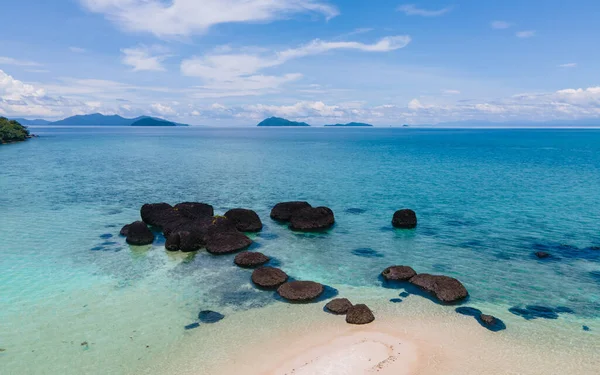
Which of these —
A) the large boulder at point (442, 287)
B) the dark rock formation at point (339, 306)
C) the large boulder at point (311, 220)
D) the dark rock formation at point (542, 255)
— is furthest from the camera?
the large boulder at point (311, 220)

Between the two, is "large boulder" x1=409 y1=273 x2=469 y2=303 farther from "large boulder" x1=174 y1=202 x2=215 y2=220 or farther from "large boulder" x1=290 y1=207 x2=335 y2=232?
"large boulder" x1=174 y1=202 x2=215 y2=220

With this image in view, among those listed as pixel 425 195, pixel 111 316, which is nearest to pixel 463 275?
pixel 111 316

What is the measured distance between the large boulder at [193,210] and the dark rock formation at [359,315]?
23286 millimetres

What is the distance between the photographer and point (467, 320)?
23.1 m

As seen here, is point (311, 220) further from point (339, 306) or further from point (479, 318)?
point (479, 318)

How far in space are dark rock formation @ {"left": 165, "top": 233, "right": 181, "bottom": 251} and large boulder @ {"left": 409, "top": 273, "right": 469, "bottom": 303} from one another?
70.1 ft

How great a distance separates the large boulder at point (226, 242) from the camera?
34.7m

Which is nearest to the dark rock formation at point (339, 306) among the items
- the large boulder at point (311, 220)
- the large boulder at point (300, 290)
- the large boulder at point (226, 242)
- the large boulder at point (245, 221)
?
the large boulder at point (300, 290)

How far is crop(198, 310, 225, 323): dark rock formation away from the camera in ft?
77.2

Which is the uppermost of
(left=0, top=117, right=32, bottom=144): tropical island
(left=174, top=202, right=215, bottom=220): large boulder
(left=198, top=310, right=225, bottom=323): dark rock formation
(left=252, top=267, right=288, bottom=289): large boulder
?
(left=0, top=117, right=32, bottom=144): tropical island

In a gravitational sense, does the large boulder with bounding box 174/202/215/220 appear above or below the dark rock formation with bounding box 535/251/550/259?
above

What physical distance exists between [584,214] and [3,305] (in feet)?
194

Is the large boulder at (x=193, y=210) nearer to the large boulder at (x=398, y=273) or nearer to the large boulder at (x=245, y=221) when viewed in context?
the large boulder at (x=245, y=221)

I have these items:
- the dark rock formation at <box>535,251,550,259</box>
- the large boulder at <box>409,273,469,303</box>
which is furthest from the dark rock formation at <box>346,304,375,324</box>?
the dark rock formation at <box>535,251,550,259</box>
